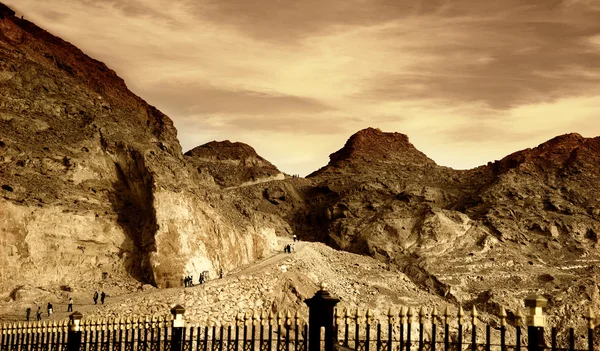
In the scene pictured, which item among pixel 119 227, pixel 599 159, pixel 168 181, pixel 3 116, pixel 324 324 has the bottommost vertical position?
pixel 324 324

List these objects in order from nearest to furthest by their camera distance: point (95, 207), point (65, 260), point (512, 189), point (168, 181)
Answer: point (65, 260) < point (95, 207) < point (168, 181) < point (512, 189)

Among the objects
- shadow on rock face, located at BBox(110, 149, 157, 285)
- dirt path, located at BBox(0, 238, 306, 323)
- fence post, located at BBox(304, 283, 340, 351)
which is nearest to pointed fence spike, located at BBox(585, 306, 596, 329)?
fence post, located at BBox(304, 283, 340, 351)

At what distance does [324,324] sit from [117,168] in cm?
6343

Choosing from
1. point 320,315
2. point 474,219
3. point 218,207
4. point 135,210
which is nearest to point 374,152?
point 474,219

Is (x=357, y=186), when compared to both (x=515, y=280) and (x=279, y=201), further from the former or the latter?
(x=515, y=280)

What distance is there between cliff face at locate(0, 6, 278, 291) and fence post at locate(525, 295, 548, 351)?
2143 inches

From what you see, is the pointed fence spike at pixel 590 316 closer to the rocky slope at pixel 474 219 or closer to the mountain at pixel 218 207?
the mountain at pixel 218 207

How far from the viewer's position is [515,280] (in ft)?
292

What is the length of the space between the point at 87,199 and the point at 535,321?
61974 mm

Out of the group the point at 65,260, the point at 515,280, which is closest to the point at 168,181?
the point at 65,260

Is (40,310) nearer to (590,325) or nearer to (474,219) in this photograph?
(590,325)

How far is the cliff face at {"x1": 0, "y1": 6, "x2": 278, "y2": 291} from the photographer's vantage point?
60.8 m

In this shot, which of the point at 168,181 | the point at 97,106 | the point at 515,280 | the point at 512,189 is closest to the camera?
the point at 168,181

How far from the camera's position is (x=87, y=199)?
66875 mm
